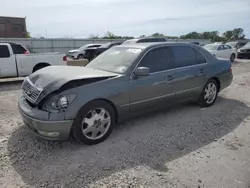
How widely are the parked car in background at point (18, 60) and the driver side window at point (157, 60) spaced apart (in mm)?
5916

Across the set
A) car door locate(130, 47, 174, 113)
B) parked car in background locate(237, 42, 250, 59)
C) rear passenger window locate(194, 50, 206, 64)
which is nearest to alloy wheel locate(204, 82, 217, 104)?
rear passenger window locate(194, 50, 206, 64)

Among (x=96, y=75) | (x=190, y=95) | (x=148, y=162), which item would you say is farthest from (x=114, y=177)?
(x=190, y=95)

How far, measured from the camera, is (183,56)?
16.7 feet

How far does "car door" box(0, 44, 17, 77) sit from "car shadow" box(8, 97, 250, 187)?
5.42m

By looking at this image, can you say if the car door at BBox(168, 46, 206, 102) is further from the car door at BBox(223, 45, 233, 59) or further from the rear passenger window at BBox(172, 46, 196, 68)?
the car door at BBox(223, 45, 233, 59)

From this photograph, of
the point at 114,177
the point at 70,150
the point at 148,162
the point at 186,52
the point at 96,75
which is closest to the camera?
the point at 114,177

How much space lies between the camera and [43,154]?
343cm

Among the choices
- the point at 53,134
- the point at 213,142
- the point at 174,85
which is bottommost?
the point at 213,142

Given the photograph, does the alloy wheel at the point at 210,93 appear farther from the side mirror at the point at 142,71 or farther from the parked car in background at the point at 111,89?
the side mirror at the point at 142,71

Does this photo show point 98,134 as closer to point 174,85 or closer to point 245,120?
point 174,85

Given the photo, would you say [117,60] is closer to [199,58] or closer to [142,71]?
[142,71]

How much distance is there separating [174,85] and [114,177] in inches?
96.2

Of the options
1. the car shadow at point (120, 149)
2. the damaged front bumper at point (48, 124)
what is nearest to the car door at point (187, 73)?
the car shadow at point (120, 149)

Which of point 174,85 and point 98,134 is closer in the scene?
point 98,134
